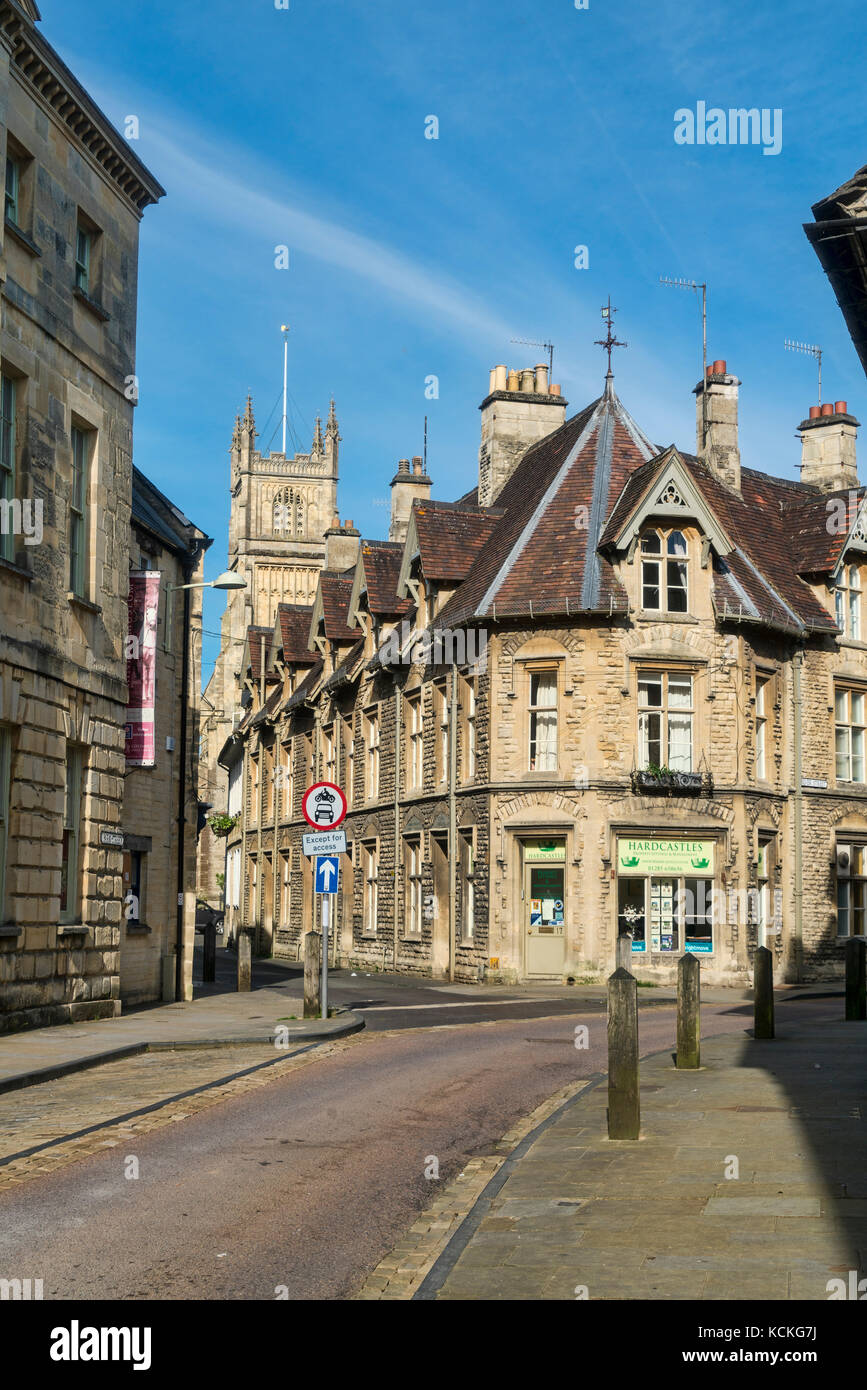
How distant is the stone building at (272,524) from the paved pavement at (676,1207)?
10894 centimetres

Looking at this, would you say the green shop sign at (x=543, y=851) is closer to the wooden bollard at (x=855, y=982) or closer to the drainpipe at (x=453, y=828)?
the drainpipe at (x=453, y=828)

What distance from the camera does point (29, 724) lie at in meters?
17.9

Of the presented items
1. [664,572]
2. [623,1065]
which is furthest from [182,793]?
[623,1065]

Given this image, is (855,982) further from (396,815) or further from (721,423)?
→ (721,423)

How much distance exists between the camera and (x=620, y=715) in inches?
1243

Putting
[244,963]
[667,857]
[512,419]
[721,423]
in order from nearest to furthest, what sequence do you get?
1. [244,963]
2. [667,857]
3. [721,423]
4. [512,419]

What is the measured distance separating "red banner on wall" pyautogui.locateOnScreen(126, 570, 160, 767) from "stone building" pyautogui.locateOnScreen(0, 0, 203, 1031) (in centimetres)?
24

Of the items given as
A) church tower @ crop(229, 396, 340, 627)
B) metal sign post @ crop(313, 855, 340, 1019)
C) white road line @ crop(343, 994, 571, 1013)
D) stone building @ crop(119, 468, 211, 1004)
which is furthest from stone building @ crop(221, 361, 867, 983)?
church tower @ crop(229, 396, 340, 627)

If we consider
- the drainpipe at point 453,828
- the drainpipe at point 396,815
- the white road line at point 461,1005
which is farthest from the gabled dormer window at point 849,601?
the white road line at point 461,1005

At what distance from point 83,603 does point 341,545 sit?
1306 inches

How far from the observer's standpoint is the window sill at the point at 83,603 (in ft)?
63.7

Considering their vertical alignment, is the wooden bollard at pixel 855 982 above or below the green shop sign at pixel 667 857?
below

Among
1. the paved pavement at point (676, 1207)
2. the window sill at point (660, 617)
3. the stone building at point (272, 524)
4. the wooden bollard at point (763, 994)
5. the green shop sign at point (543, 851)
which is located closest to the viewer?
the paved pavement at point (676, 1207)

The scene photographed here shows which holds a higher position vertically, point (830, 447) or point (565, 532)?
point (830, 447)
